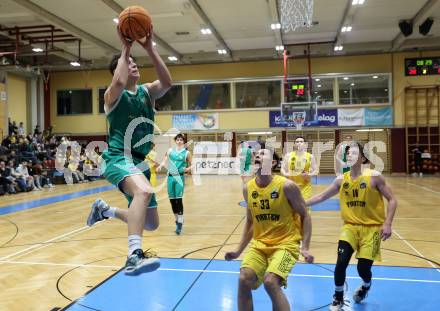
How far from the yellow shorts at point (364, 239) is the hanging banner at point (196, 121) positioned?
19.0 meters

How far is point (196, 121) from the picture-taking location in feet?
75.9

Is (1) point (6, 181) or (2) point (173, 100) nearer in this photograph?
(1) point (6, 181)

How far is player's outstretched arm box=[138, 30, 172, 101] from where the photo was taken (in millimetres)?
3076

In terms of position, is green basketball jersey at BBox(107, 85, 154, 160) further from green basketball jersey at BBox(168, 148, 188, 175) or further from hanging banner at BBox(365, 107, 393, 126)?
hanging banner at BBox(365, 107, 393, 126)

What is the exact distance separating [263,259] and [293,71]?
65.3 ft

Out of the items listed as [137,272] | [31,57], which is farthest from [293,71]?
[137,272]

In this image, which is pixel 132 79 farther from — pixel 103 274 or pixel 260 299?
pixel 103 274

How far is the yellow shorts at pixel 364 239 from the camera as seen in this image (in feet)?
13.0

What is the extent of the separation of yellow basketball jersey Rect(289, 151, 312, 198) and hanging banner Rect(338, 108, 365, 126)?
1554cm

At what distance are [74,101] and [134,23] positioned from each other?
76.7 feet

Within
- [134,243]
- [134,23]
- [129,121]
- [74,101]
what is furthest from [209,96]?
[134,243]

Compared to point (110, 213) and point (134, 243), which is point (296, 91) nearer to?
point (110, 213)

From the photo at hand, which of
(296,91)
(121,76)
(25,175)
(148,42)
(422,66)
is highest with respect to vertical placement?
(422,66)

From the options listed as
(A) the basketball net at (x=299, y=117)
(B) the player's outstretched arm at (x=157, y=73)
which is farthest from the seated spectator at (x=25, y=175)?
(B) the player's outstretched arm at (x=157, y=73)
